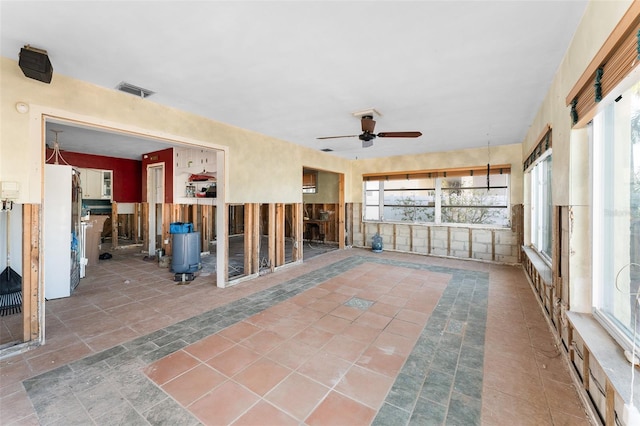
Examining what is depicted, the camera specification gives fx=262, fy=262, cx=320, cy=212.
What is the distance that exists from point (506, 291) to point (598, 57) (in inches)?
144

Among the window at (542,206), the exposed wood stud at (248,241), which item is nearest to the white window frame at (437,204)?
the window at (542,206)

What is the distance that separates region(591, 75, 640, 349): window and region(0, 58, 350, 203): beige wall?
443 cm

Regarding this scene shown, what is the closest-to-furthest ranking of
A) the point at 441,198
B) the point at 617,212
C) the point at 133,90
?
the point at 617,212
the point at 133,90
the point at 441,198

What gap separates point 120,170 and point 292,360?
8194 millimetres

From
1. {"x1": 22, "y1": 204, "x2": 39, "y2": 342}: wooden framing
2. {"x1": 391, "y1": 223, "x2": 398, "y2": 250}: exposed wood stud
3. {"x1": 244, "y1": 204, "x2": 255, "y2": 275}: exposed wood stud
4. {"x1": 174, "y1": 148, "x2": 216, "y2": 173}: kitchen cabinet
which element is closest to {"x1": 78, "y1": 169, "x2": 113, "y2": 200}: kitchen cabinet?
{"x1": 174, "y1": 148, "x2": 216, "y2": 173}: kitchen cabinet

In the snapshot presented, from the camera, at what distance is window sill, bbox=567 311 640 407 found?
132 cm

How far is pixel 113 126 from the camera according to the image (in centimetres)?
307

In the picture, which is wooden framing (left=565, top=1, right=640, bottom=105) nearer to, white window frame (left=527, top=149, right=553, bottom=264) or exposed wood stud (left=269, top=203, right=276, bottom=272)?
white window frame (left=527, top=149, right=553, bottom=264)

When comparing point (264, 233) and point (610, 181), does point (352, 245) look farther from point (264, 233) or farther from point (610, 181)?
point (610, 181)

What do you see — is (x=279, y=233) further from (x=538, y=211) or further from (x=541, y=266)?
(x=538, y=211)

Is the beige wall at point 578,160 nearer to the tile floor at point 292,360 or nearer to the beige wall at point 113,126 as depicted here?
the tile floor at point 292,360

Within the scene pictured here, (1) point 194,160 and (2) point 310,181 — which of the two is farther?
(2) point 310,181

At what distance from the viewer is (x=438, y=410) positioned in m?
1.81

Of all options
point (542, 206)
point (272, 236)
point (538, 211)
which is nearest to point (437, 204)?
point (538, 211)
